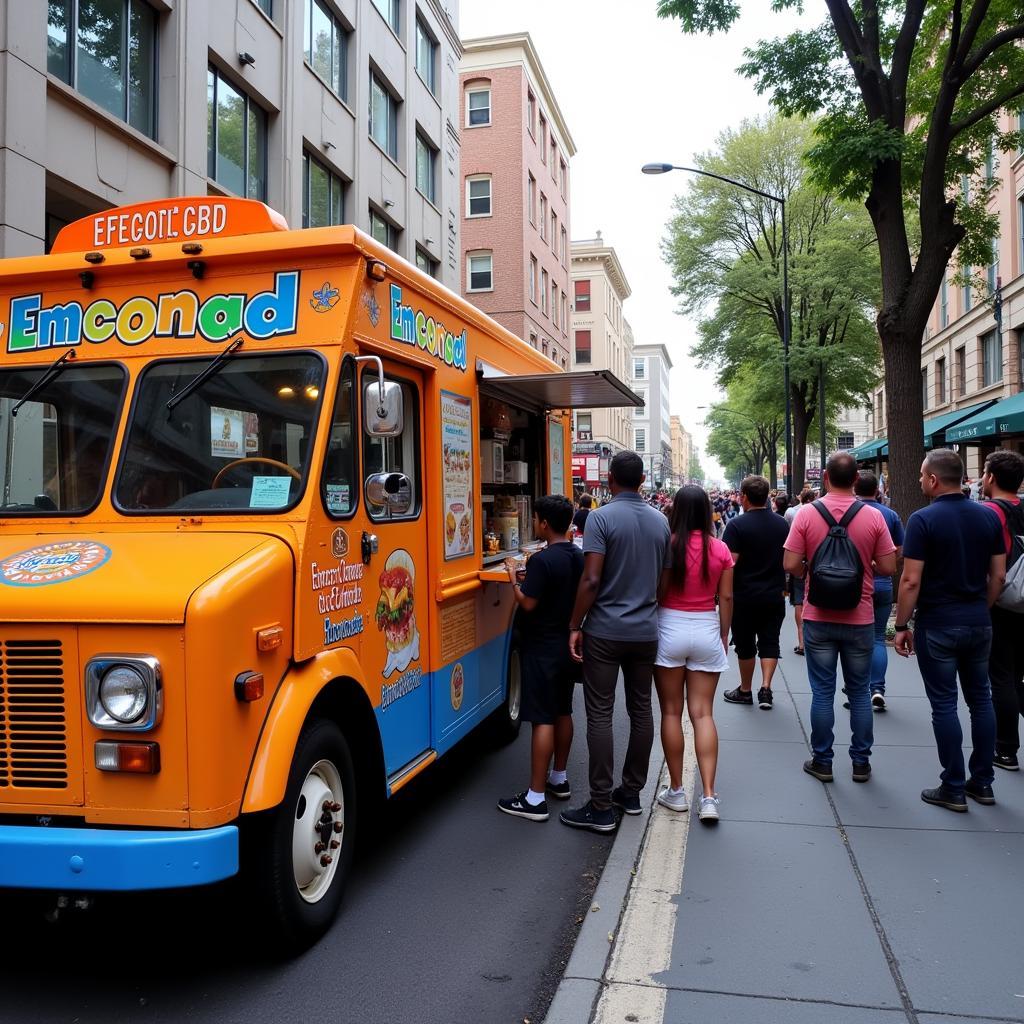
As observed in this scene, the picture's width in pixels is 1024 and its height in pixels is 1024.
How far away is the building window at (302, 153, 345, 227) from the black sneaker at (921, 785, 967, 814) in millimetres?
14185

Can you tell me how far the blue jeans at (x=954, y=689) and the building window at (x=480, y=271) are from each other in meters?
32.4

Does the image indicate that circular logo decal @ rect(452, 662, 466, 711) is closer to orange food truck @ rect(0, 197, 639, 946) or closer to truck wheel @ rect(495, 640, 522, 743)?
orange food truck @ rect(0, 197, 639, 946)

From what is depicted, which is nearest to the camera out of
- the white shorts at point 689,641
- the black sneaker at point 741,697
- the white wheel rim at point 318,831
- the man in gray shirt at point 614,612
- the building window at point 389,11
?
the white wheel rim at point 318,831

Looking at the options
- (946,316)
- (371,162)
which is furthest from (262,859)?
(946,316)

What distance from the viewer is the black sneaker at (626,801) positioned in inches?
197

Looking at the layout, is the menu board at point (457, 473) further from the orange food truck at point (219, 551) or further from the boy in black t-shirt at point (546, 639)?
the boy in black t-shirt at point (546, 639)

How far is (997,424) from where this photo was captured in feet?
65.2

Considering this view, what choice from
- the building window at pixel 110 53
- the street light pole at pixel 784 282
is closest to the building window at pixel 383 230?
the street light pole at pixel 784 282

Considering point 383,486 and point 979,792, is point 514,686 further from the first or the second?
point 383,486

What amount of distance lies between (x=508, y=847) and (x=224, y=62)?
13.2m

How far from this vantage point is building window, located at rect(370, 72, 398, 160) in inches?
798

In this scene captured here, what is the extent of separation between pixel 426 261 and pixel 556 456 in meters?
17.3

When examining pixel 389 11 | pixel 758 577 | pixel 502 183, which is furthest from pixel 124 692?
pixel 502 183

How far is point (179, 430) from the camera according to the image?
3795mm
